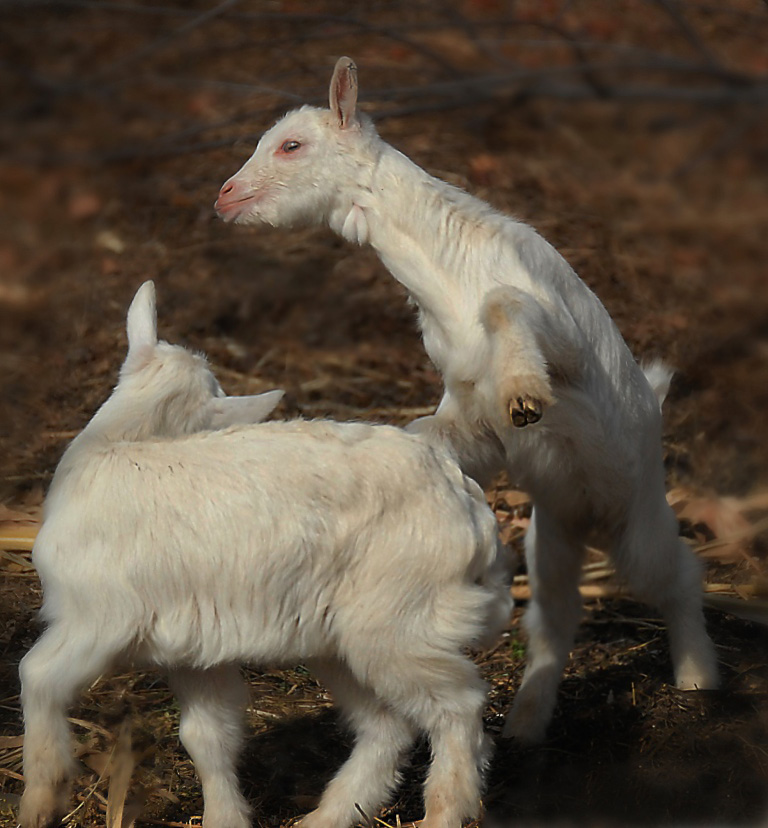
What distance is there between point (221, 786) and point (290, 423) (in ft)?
3.59

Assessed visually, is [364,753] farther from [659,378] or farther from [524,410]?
[659,378]

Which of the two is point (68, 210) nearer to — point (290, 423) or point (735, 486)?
point (735, 486)

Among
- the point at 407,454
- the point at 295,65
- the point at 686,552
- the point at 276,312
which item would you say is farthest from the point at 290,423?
the point at 295,65

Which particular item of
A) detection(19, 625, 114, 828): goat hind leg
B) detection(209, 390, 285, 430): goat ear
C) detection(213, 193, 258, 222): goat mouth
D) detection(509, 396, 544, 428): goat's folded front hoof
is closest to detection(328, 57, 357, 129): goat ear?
detection(213, 193, 258, 222): goat mouth

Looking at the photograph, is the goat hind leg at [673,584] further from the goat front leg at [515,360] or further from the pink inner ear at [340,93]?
the pink inner ear at [340,93]

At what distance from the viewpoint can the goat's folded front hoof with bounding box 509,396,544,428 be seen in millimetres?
4004

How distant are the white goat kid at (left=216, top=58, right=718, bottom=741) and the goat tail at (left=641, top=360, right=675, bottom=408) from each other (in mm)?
198

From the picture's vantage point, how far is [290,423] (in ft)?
12.9

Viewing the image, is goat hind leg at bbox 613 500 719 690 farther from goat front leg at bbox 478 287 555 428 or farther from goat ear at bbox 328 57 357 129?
goat ear at bbox 328 57 357 129

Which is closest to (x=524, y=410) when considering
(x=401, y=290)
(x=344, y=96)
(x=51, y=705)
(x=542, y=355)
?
(x=542, y=355)

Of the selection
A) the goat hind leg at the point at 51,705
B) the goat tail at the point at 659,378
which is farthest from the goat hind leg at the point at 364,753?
the goat tail at the point at 659,378

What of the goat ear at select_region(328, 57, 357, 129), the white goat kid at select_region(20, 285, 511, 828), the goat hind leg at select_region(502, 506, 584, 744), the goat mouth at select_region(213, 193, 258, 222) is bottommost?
the goat hind leg at select_region(502, 506, 584, 744)

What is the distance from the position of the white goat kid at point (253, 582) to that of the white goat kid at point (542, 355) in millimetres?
750

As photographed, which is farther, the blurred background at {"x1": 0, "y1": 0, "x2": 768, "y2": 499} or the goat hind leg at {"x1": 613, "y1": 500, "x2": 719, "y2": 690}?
the blurred background at {"x1": 0, "y1": 0, "x2": 768, "y2": 499}
